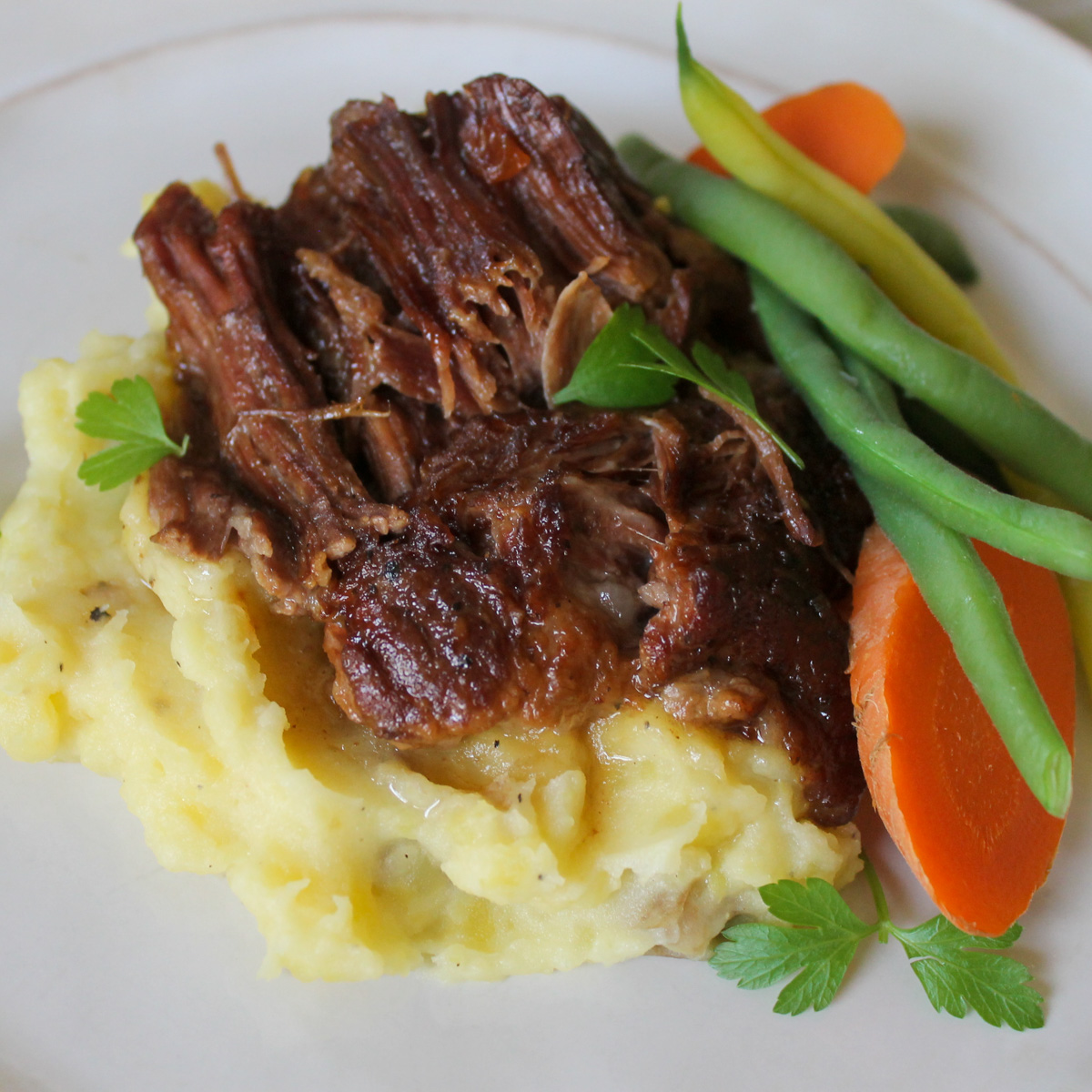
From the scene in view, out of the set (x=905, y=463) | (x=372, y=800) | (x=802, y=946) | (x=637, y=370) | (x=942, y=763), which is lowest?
(x=802, y=946)

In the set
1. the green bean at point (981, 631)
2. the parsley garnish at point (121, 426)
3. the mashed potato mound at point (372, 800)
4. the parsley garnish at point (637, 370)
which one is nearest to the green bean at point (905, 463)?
the green bean at point (981, 631)

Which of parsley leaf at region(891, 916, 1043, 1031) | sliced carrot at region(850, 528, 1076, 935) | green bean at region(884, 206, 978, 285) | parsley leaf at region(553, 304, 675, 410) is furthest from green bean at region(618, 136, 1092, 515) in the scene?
parsley leaf at region(891, 916, 1043, 1031)

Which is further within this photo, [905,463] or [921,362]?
[921,362]

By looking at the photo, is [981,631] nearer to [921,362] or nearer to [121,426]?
[921,362]

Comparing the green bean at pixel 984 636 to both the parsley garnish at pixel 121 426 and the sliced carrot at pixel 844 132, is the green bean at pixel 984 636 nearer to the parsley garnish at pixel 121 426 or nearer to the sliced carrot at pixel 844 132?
the sliced carrot at pixel 844 132

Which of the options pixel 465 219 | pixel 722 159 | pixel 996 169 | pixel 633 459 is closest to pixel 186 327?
pixel 465 219

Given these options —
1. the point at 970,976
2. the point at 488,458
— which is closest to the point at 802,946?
the point at 970,976

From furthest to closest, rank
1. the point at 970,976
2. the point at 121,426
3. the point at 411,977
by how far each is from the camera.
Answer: the point at 121,426 → the point at 411,977 → the point at 970,976
